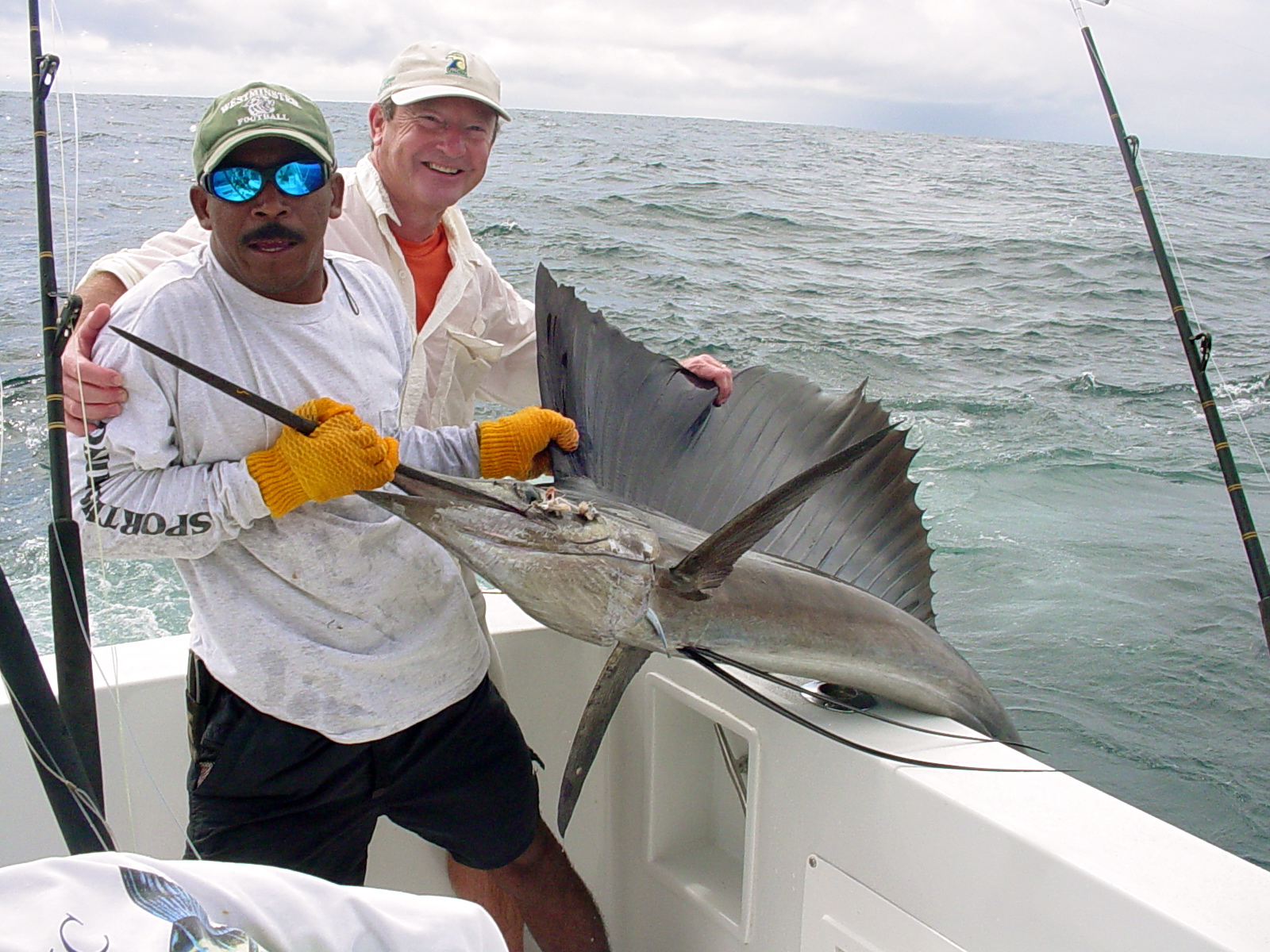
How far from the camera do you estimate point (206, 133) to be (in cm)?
116

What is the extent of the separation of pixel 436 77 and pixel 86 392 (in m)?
0.84

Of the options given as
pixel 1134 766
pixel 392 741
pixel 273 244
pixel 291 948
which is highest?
pixel 273 244

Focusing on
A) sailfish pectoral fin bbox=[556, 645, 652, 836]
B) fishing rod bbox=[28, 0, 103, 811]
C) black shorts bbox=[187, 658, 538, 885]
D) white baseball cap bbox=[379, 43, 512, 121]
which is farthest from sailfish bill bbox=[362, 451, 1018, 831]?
white baseball cap bbox=[379, 43, 512, 121]

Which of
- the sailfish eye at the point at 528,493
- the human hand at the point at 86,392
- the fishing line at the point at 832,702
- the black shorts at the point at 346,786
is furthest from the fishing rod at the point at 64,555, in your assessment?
the fishing line at the point at 832,702

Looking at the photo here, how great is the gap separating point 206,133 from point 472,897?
4.22ft

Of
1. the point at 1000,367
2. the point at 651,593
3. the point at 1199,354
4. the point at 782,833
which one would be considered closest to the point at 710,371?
the point at 651,593

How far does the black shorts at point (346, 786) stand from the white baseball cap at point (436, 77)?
0.94 m

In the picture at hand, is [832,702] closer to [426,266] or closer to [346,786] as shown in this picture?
[346,786]

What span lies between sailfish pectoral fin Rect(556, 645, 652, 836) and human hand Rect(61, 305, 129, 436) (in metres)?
0.65

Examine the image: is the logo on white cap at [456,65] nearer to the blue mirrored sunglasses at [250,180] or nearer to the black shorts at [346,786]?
the blue mirrored sunglasses at [250,180]

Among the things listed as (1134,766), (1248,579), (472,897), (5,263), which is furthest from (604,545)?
(5,263)

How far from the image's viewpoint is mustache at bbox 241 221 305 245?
1172 millimetres

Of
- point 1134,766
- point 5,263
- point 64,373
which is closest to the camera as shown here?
point 64,373

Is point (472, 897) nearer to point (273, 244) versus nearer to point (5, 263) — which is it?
point (273, 244)
